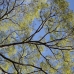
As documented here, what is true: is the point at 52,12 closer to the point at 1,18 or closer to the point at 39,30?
the point at 39,30

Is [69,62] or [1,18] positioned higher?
[1,18]

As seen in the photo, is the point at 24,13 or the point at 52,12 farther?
the point at 24,13

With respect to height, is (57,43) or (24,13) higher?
(24,13)

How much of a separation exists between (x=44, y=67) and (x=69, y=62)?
4.74ft

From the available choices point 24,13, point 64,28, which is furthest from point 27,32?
point 64,28

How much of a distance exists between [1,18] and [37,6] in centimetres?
214

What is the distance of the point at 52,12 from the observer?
46.0 feet

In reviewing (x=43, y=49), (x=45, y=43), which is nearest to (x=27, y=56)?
(x=43, y=49)

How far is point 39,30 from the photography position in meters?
13.8

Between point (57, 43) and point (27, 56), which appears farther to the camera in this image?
point (27, 56)

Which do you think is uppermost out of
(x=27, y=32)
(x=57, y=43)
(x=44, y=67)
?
(x=27, y=32)

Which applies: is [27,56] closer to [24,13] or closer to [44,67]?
[44,67]

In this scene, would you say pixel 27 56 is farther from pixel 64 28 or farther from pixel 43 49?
pixel 64 28

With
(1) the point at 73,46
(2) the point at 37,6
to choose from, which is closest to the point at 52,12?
(2) the point at 37,6
